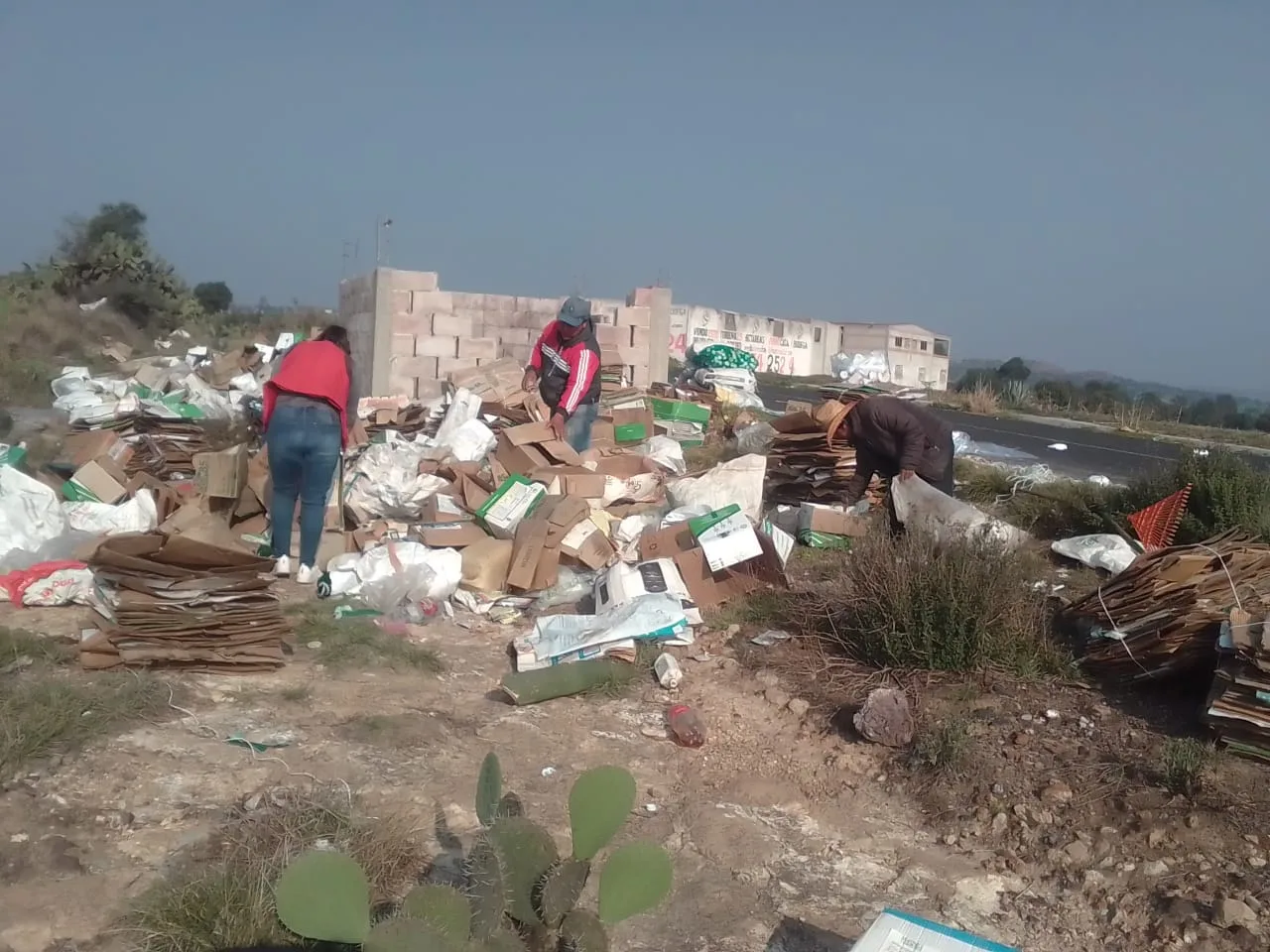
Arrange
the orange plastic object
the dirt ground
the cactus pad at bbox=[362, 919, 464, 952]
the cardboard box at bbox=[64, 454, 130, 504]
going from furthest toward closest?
the cardboard box at bbox=[64, 454, 130, 504], the orange plastic object, the dirt ground, the cactus pad at bbox=[362, 919, 464, 952]

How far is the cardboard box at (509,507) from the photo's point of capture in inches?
265

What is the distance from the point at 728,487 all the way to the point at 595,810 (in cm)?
503

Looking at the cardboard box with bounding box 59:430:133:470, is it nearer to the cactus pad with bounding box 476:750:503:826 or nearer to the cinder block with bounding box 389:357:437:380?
the cinder block with bounding box 389:357:437:380

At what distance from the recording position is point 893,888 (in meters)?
3.42

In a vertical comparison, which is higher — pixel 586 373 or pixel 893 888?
pixel 586 373

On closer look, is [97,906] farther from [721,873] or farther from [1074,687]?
[1074,687]

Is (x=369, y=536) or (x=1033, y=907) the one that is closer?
(x=1033, y=907)

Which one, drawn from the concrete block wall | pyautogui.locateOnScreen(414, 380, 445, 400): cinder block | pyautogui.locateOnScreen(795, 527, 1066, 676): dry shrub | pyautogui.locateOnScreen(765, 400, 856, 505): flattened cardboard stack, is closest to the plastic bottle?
pyautogui.locateOnScreen(795, 527, 1066, 676): dry shrub

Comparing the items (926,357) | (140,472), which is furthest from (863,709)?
(926,357)

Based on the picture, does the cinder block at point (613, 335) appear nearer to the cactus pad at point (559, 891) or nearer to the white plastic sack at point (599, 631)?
the white plastic sack at point (599, 631)

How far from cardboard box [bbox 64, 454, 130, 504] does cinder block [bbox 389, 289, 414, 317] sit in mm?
3995

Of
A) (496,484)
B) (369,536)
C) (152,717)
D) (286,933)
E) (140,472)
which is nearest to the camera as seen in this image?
(286,933)

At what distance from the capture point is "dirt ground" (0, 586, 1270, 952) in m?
3.14

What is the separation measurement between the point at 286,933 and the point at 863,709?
2.50 meters
